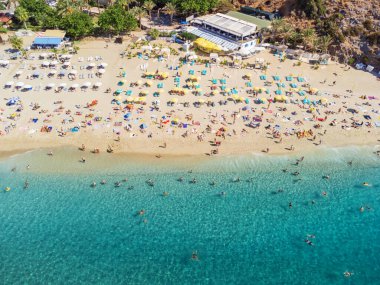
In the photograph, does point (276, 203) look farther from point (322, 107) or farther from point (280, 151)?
point (322, 107)

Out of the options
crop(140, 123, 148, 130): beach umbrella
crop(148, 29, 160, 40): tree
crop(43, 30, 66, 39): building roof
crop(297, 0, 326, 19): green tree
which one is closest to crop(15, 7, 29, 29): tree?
crop(43, 30, 66, 39): building roof

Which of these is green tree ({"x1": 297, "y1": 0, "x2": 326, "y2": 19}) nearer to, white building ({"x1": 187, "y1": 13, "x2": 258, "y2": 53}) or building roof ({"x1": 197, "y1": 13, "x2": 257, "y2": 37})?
white building ({"x1": 187, "y1": 13, "x2": 258, "y2": 53})

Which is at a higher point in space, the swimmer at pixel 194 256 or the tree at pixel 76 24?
the tree at pixel 76 24

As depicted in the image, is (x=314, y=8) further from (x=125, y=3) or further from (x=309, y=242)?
(x=309, y=242)

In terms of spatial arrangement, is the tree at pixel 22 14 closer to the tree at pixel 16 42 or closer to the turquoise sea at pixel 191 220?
the tree at pixel 16 42

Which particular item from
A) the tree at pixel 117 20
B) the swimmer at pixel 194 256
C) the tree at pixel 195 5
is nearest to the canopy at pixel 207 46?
the tree at pixel 195 5

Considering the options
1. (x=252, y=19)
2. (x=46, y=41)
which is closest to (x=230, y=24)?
(x=252, y=19)
